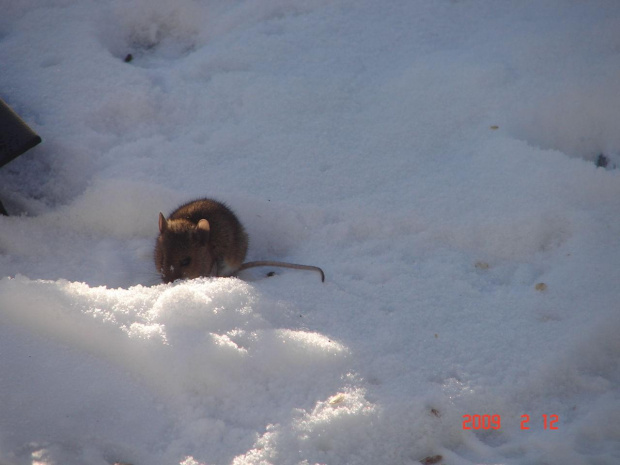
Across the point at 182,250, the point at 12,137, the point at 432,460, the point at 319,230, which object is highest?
the point at 12,137

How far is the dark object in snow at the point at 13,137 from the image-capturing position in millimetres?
3469

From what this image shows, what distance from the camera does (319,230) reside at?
3.66m

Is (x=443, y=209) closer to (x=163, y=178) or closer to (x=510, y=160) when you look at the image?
(x=510, y=160)

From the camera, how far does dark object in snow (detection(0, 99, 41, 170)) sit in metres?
3.47

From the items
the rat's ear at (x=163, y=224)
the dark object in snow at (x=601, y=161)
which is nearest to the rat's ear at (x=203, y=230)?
the rat's ear at (x=163, y=224)

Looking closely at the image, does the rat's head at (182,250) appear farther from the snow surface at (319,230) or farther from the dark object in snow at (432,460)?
the dark object in snow at (432,460)

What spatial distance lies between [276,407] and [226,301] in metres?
0.65
